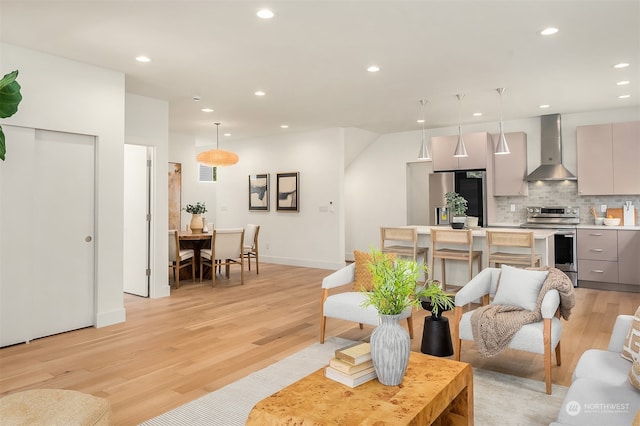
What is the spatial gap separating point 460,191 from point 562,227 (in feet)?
5.47

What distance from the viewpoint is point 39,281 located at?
4.00 metres

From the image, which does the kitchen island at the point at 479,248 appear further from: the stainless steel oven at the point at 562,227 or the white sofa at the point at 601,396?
the white sofa at the point at 601,396

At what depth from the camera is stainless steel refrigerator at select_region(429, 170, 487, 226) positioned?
7121 mm

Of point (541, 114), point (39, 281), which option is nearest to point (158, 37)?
point (39, 281)

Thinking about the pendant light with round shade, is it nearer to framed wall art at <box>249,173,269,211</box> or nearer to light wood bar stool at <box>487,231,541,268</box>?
framed wall art at <box>249,173,269,211</box>

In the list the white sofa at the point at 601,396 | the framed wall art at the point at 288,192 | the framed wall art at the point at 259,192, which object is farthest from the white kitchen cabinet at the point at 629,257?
the framed wall art at the point at 259,192

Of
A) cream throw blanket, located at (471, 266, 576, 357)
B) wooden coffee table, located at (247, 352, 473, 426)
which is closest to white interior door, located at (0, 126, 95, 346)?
wooden coffee table, located at (247, 352, 473, 426)

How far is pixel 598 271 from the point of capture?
6059 mm

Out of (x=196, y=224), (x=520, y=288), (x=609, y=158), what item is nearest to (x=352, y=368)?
(x=520, y=288)

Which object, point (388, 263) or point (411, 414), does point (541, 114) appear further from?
point (411, 414)

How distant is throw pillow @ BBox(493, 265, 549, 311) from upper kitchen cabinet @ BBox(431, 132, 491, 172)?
4.13m

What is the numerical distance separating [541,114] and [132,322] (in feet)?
21.9

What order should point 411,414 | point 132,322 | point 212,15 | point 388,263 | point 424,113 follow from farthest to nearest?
point 424,113
point 132,322
point 212,15
point 388,263
point 411,414

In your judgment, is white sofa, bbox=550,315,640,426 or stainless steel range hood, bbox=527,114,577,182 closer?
white sofa, bbox=550,315,640,426
